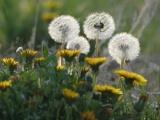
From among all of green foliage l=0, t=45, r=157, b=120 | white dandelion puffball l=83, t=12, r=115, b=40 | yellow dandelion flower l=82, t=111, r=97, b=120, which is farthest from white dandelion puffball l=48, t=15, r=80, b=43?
yellow dandelion flower l=82, t=111, r=97, b=120

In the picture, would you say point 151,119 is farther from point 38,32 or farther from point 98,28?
point 38,32

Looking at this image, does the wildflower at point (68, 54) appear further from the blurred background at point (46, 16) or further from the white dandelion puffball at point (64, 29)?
the blurred background at point (46, 16)

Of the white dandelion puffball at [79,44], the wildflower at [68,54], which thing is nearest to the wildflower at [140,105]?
the wildflower at [68,54]

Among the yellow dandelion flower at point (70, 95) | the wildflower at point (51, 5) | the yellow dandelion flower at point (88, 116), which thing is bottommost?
the yellow dandelion flower at point (88, 116)

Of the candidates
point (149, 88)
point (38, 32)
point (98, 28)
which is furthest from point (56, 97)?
Answer: point (38, 32)

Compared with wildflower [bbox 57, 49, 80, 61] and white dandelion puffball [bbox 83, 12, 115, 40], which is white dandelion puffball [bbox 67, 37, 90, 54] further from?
wildflower [bbox 57, 49, 80, 61]

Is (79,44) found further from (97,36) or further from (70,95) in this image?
(70,95)

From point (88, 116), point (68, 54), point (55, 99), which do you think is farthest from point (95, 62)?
point (88, 116)

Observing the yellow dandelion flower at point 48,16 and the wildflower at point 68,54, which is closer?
the wildflower at point 68,54
